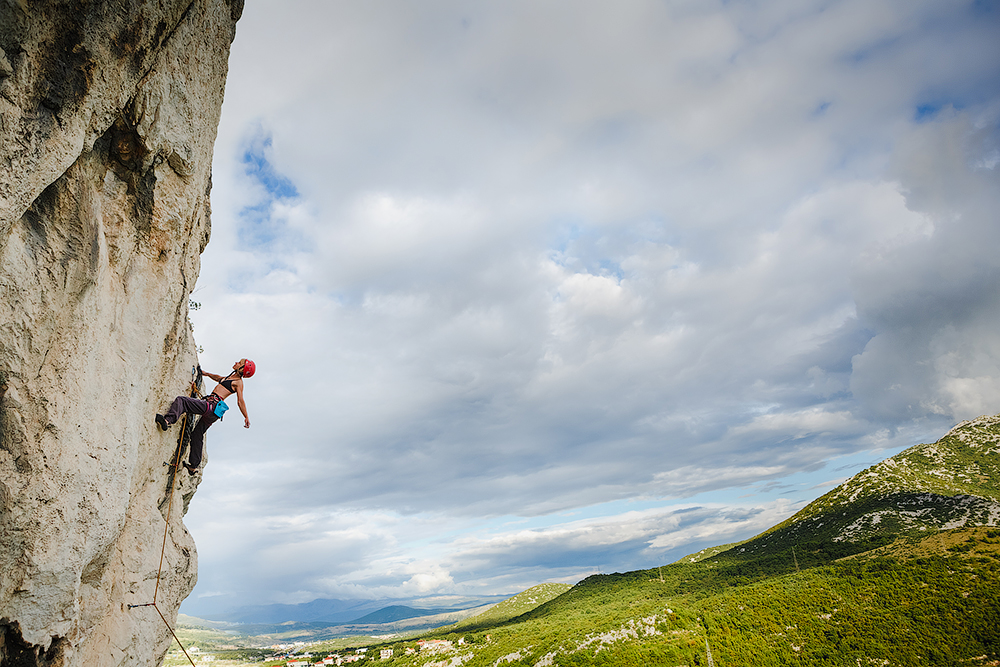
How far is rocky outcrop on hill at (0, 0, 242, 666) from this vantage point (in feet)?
23.1

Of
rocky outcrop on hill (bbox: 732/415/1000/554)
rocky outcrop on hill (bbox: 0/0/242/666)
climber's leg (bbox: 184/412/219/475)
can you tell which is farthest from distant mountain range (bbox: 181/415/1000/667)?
rocky outcrop on hill (bbox: 0/0/242/666)

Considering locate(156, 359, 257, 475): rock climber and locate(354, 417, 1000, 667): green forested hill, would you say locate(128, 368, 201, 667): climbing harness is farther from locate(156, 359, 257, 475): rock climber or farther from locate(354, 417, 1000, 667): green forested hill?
locate(354, 417, 1000, 667): green forested hill

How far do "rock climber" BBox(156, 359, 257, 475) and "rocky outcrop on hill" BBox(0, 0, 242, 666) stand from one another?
1.19ft

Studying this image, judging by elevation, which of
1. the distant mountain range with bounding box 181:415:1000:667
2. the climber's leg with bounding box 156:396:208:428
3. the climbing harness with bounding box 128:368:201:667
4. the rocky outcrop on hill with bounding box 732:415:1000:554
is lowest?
the distant mountain range with bounding box 181:415:1000:667

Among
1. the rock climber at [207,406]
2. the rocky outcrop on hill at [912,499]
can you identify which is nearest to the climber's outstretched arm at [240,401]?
A: the rock climber at [207,406]

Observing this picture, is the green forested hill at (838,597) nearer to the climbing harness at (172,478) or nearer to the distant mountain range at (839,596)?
the distant mountain range at (839,596)

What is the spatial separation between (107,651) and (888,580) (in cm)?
6756

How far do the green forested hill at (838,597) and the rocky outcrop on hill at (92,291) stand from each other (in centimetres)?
5391

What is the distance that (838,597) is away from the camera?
5131 centimetres

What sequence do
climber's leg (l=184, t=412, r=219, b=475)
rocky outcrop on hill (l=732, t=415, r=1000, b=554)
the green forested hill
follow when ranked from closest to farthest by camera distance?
climber's leg (l=184, t=412, r=219, b=475)
the green forested hill
rocky outcrop on hill (l=732, t=415, r=1000, b=554)

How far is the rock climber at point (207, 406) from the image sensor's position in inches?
475

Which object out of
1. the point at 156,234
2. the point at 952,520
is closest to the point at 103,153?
the point at 156,234

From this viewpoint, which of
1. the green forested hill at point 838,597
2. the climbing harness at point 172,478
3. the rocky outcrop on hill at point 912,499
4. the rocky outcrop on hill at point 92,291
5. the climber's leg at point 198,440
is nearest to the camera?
the rocky outcrop on hill at point 92,291

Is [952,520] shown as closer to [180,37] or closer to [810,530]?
[810,530]
